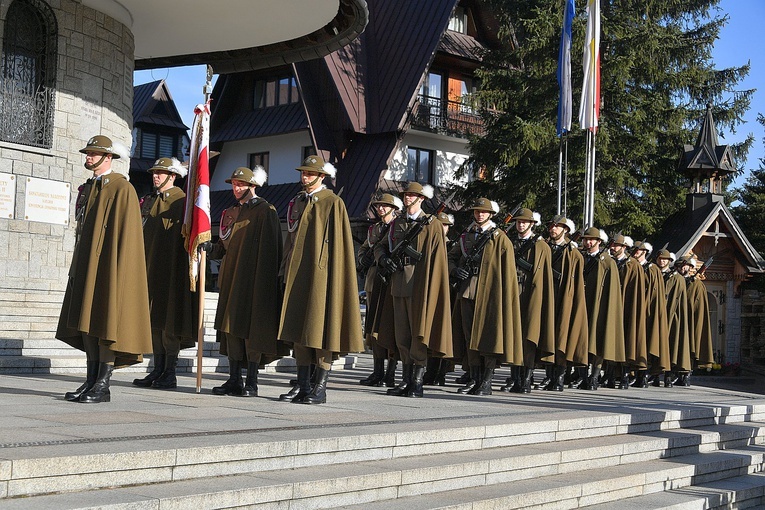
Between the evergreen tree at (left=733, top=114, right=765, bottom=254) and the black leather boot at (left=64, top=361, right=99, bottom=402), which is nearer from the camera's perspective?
the black leather boot at (left=64, top=361, right=99, bottom=402)

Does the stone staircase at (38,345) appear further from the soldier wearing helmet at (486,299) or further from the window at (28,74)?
the soldier wearing helmet at (486,299)

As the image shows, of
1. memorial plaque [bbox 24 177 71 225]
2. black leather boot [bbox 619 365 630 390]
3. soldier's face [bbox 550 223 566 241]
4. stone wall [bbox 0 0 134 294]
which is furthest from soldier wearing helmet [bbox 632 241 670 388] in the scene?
memorial plaque [bbox 24 177 71 225]

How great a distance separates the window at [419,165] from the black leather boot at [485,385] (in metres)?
22.5

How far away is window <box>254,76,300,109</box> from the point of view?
36500 mm

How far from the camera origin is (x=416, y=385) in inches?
444

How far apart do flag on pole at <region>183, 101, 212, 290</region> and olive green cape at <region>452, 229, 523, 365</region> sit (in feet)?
12.3

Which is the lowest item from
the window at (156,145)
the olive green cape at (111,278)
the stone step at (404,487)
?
the stone step at (404,487)

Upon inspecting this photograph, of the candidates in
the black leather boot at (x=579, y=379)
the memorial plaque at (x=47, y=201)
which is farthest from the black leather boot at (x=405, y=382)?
the memorial plaque at (x=47, y=201)

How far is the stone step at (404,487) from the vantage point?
5.62 metres

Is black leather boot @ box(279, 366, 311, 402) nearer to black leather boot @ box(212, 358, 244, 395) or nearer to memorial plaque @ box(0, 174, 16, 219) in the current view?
black leather boot @ box(212, 358, 244, 395)

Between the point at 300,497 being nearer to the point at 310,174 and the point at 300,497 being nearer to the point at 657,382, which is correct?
the point at 310,174

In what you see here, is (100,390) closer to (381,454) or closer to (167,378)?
(167,378)

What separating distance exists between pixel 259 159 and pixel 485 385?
26.8 m

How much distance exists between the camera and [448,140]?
35812 millimetres
